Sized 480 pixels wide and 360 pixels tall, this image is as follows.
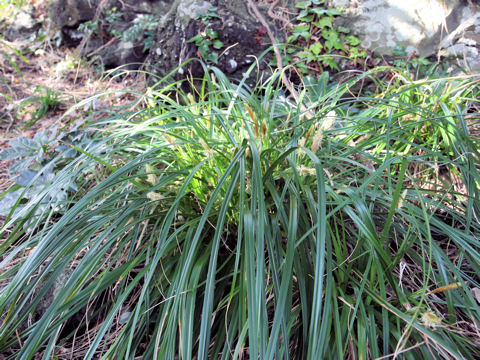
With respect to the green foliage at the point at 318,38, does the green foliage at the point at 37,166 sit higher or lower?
higher

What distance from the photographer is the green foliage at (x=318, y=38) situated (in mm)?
2289

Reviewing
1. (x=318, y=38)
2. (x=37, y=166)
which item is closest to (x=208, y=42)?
(x=318, y=38)

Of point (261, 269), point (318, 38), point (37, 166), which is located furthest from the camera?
point (318, 38)

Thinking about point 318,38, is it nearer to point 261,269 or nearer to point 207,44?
point 207,44

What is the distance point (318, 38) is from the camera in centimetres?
235

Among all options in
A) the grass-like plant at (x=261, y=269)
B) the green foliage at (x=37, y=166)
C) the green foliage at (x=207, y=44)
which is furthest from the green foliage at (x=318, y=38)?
the green foliage at (x=37, y=166)

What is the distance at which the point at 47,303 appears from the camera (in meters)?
1.35

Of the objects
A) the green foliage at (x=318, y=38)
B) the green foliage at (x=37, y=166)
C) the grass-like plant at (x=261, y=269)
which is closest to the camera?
the grass-like plant at (x=261, y=269)

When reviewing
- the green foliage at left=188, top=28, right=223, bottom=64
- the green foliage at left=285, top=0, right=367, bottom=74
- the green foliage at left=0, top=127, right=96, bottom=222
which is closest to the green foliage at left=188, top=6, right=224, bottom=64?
the green foliage at left=188, top=28, right=223, bottom=64

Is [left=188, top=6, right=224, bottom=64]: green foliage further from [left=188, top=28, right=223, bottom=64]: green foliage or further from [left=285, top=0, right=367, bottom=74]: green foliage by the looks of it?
[left=285, top=0, right=367, bottom=74]: green foliage

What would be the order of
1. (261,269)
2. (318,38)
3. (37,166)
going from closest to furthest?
(261,269), (37,166), (318,38)

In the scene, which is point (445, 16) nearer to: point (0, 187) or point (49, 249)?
point (49, 249)

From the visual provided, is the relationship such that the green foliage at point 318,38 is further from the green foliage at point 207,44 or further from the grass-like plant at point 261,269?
the grass-like plant at point 261,269

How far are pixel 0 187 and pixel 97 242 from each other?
4.10 feet
